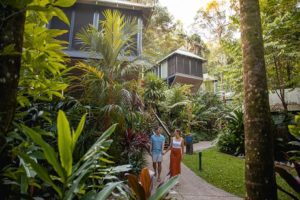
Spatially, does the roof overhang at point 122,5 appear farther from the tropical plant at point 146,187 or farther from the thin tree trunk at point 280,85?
the tropical plant at point 146,187

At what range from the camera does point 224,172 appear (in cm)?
798

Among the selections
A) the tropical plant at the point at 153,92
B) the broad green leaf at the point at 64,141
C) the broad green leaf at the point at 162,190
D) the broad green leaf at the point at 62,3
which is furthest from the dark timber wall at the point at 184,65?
the broad green leaf at the point at 64,141

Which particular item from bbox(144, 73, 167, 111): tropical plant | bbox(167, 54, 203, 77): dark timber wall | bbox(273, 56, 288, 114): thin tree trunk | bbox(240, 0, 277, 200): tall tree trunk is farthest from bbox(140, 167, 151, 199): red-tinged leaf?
bbox(167, 54, 203, 77): dark timber wall

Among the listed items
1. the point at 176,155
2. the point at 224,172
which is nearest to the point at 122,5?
the point at 176,155

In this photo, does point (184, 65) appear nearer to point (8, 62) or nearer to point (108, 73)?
point (108, 73)

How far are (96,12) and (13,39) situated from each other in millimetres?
11749

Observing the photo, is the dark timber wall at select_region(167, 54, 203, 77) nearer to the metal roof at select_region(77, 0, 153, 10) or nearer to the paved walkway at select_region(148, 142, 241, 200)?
the metal roof at select_region(77, 0, 153, 10)

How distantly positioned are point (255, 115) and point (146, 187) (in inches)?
67.8

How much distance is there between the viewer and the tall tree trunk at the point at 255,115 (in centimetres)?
275

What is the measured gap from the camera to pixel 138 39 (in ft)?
37.3

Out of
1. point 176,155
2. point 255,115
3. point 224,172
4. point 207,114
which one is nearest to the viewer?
point 255,115

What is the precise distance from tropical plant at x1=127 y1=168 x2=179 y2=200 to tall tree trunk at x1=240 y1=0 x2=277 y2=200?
4.78 ft

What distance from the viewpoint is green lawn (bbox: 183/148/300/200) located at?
6415mm

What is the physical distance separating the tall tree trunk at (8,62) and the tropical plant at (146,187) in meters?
0.82
